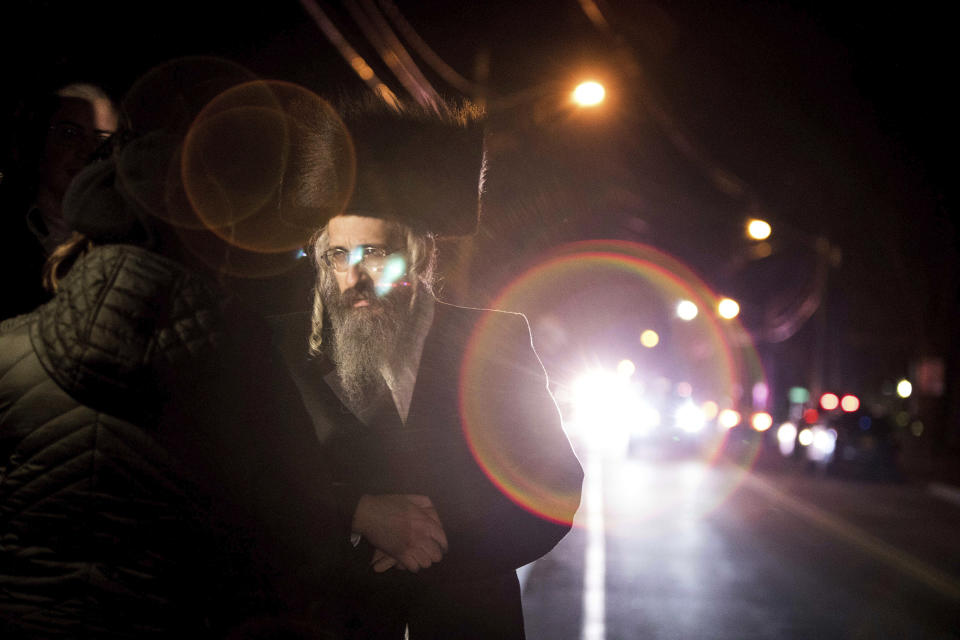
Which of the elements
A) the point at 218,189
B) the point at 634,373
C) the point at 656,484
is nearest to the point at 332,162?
the point at 218,189

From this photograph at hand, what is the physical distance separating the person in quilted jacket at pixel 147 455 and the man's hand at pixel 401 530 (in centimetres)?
36

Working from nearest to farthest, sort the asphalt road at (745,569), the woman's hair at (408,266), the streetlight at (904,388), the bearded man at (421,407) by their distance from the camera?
the bearded man at (421,407) → the woman's hair at (408,266) → the asphalt road at (745,569) → the streetlight at (904,388)

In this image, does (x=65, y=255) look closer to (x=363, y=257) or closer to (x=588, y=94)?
(x=363, y=257)

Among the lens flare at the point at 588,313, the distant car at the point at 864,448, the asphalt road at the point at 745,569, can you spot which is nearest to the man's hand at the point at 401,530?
the lens flare at the point at 588,313

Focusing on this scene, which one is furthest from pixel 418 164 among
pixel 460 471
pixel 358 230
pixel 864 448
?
pixel 864 448

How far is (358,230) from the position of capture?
255cm

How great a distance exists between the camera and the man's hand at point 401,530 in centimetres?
225

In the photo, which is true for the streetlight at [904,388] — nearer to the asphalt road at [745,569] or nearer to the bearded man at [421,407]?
the asphalt road at [745,569]

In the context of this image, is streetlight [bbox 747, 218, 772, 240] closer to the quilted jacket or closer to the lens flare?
the lens flare

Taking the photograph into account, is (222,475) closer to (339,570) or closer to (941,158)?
(339,570)

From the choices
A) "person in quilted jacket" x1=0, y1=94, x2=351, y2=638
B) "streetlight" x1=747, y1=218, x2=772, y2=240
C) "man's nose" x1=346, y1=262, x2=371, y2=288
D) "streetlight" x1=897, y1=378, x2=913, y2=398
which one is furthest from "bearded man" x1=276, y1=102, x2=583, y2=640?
"streetlight" x1=897, y1=378, x2=913, y2=398

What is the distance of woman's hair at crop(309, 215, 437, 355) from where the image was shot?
8.52 feet

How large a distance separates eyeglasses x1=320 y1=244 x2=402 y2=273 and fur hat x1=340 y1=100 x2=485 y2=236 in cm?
11

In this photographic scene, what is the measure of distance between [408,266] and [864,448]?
23330 millimetres
